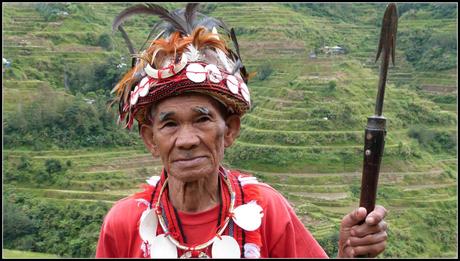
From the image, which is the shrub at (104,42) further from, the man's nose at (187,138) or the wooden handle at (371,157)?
the wooden handle at (371,157)

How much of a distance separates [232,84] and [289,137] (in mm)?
26496

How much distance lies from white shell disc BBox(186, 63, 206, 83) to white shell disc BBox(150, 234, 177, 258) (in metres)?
0.39

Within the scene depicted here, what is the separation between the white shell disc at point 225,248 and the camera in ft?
5.70

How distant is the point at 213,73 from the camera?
1714 mm

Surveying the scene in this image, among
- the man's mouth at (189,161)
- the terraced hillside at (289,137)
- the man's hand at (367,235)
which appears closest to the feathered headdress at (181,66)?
the man's mouth at (189,161)

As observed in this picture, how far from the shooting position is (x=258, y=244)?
1747 mm

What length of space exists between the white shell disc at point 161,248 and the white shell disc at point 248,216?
6.5 inches

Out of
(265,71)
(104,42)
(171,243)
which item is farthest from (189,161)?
(104,42)

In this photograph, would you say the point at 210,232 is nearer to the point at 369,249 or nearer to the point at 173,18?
the point at 369,249

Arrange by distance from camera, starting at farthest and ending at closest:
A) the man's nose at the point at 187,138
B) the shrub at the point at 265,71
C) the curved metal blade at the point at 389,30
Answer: the shrub at the point at 265,71, the man's nose at the point at 187,138, the curved metal blade at the point at 389,30

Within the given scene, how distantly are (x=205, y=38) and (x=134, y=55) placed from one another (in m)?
0.18

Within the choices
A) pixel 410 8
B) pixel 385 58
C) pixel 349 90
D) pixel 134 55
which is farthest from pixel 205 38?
pixel 410 8

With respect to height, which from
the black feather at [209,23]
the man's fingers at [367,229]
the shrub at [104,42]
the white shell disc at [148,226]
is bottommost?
the shrub at [104,42]

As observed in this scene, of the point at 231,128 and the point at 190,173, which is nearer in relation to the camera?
the point at 190,173
